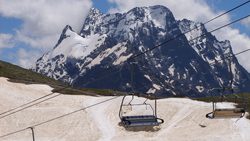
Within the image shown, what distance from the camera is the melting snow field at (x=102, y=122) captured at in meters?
89.7

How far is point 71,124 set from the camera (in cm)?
9706

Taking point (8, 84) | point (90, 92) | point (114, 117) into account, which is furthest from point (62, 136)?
point (90, 92)

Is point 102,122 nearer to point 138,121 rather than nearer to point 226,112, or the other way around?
point 138,121

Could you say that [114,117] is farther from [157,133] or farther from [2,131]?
[2,131]

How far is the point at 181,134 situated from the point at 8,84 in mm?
43854

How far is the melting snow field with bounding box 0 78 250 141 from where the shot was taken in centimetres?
8969

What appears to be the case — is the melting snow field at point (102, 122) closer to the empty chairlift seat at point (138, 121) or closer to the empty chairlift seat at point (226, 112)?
the empty chairlift seat at point (226, 112)

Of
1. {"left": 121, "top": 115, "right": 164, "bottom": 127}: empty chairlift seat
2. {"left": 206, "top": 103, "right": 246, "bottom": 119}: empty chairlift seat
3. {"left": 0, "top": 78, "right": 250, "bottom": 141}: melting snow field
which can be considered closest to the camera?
{"left": 121, "top": 115, "right": 164, "bottom": 127}: empty chairlift seat

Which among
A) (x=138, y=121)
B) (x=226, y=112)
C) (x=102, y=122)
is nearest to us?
(x=138, y=121)

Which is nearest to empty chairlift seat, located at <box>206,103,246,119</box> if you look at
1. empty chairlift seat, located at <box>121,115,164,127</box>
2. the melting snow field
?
empty chairlift seat, located at <box>121,115,164,127</box>

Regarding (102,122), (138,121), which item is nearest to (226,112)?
(138,121)

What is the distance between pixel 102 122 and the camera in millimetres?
98000

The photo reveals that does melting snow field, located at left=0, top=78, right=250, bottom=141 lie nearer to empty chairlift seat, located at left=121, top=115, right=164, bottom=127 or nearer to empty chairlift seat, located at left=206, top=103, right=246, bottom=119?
empty chairlift seat, located at left=206, top=103, right=246, bottom=119

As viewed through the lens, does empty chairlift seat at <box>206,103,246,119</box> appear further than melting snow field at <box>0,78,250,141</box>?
No
